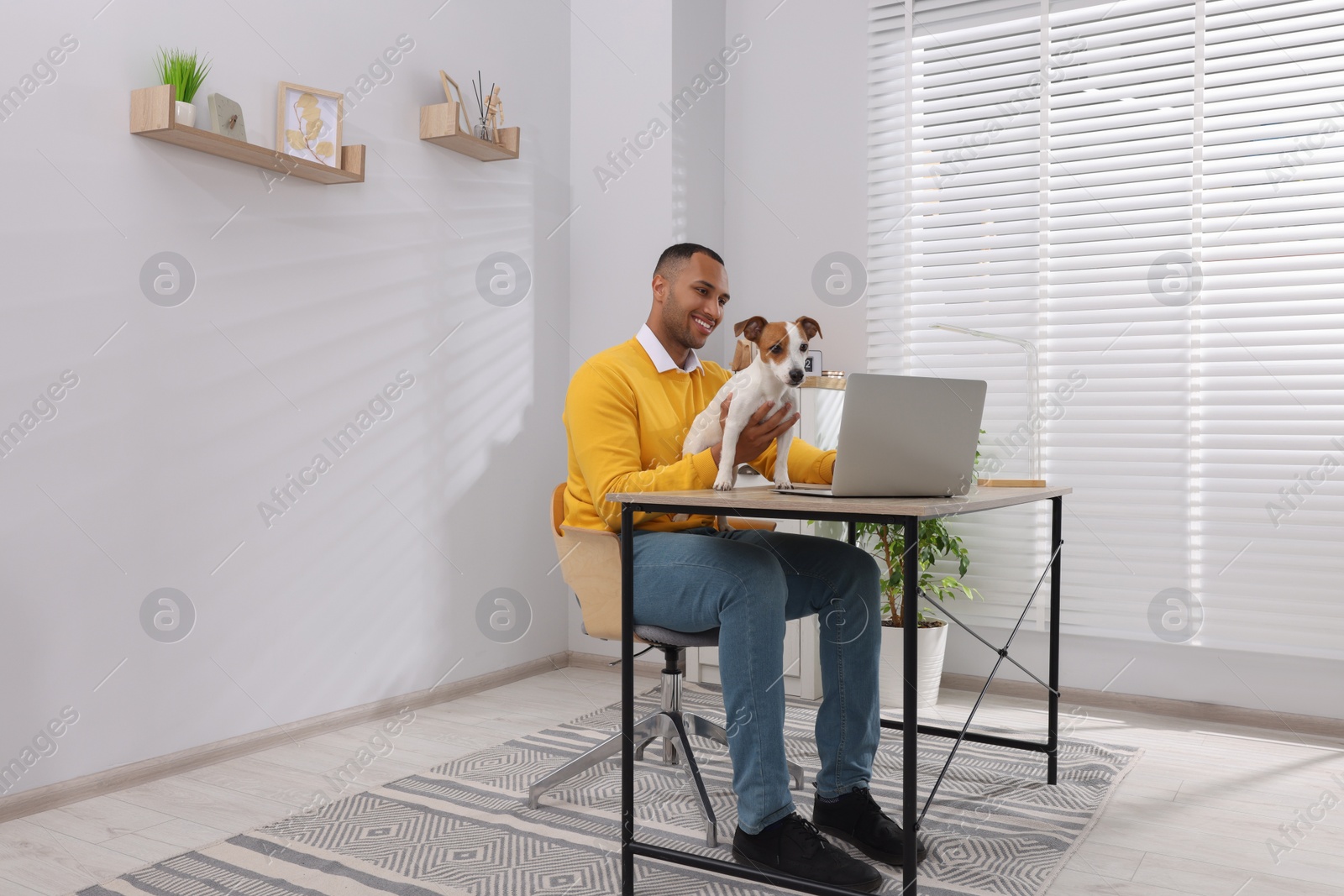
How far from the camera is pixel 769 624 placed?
5.51ft

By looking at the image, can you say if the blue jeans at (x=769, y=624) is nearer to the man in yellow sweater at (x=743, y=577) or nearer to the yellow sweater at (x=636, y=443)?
the man in yellow sweater at (x=743, y=577)

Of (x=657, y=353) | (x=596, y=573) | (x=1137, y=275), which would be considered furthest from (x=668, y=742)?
(x=1137, y=275)

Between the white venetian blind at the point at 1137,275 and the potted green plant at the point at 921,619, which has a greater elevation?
the white venetian blind at the point at 1137,275

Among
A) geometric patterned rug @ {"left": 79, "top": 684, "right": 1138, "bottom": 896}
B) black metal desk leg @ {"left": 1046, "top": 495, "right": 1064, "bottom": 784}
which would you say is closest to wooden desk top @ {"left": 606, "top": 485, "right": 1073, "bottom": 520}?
black metal desk leg @ {"left": 1046, "top": 495, "right": 1064, "bottom": 784}

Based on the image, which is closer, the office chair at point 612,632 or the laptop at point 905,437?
the laptop at point 905,437

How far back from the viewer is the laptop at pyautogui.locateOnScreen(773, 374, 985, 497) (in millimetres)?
1537

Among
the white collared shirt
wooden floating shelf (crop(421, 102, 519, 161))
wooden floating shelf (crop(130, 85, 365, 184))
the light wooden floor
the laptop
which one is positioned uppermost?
wooden floating shelf (crop(421, 102, 519, 161))

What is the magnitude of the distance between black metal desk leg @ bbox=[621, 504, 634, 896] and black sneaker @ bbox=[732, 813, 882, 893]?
0.20m

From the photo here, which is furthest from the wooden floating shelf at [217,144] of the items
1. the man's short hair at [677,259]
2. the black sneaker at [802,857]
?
the black sneaker at [802,857]

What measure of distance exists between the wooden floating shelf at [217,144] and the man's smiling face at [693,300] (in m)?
1.14

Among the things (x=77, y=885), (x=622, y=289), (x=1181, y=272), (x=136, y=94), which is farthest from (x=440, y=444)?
(x=1181, y=272)

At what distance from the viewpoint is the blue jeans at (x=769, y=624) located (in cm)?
166

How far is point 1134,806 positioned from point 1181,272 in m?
1.73

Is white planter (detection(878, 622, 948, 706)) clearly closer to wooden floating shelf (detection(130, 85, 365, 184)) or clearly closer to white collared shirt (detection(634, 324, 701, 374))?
white collared shirt (detection(634, 324, 701, 374))
